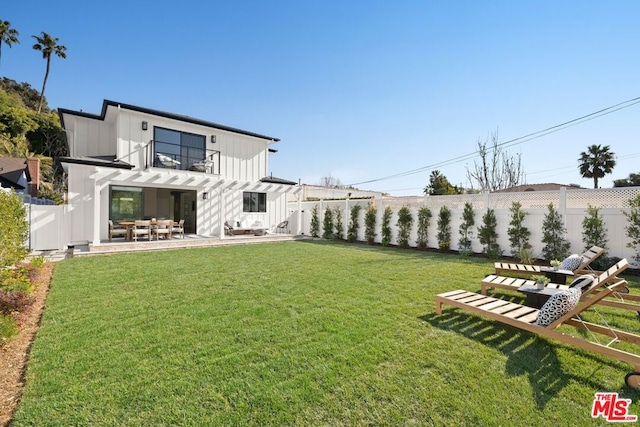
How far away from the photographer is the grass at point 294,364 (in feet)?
7.28

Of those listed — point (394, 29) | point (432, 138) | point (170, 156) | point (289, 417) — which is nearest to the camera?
point (289, 417)

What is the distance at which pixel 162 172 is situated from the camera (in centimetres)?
1318

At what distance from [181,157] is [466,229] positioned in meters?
13.4

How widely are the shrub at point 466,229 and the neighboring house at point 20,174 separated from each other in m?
19.9

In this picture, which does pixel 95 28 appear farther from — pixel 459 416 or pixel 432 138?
pixel 432 138

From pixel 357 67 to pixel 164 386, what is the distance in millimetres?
14732

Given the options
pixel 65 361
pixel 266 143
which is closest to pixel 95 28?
pixel 266 143

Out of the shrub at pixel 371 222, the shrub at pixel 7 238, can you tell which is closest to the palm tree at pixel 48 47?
the shrub at pixel 7 238

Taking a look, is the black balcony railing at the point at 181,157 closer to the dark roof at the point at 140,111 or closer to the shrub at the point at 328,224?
the dark roof at the point at 140,111

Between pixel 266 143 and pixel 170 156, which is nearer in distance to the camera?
pixel 170 156

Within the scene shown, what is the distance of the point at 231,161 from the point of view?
52.8 feet

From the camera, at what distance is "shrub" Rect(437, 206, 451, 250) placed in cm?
1127

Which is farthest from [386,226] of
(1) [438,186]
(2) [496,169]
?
(2) [496,169]

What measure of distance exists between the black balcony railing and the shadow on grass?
44.4 ft
